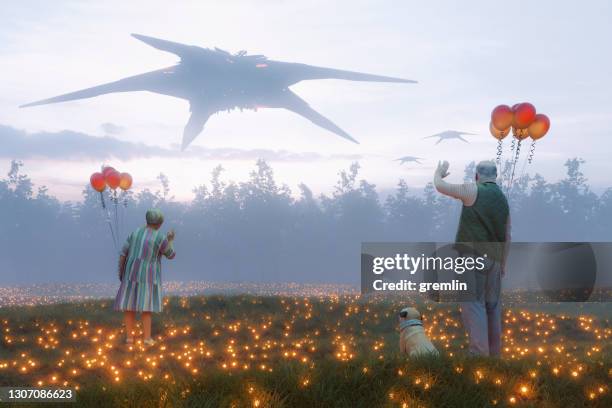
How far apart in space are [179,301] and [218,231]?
5362cm

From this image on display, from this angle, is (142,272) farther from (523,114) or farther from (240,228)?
(240,228)

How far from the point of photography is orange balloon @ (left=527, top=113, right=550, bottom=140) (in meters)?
9.91

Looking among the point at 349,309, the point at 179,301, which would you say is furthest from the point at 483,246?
the point at 179,301

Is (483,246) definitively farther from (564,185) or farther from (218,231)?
(564,185)

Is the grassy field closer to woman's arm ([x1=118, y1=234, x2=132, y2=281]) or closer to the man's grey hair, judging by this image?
woman's arm ([x1=118, y1=234, x2=132, y2=281])

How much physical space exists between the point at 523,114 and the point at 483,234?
13.1 feet

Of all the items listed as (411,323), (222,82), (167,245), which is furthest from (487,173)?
(222,82)

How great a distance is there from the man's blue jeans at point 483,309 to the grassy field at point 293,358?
0.64 m

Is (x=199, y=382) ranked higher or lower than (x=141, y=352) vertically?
higher

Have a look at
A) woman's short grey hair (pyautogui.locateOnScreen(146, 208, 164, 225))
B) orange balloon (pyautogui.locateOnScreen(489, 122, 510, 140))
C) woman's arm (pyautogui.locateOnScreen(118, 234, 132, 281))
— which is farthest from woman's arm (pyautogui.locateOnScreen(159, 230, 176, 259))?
orange balloon (pyautogui.locateOnScreen(489, 122, 510, 140))

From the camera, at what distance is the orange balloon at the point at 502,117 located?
939 centimetres

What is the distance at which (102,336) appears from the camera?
9.36 metres

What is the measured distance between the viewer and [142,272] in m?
8.40

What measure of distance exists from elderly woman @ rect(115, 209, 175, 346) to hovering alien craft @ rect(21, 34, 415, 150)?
18110 mm
